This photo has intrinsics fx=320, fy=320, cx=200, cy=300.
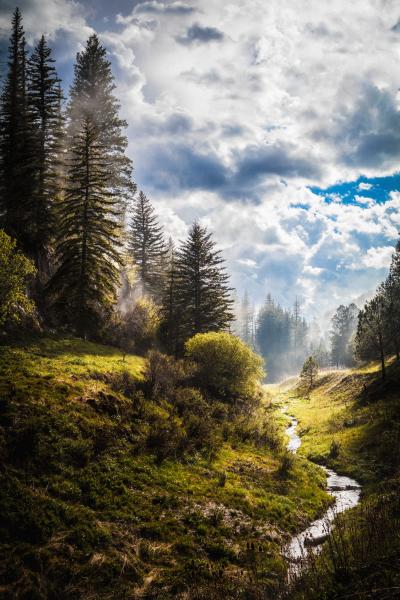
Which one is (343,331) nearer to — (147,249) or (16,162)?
(147,249)

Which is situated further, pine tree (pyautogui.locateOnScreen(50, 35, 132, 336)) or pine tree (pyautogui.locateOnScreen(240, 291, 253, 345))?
pine tree (pyautogui.locateOnScreen(240, 291, 253, 345))

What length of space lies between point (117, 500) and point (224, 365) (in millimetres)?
16757

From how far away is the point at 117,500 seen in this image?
9.80 m

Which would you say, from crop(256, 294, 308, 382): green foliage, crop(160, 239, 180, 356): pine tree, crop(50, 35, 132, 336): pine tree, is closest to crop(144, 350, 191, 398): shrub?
crop(50, 35, 132, 336): pine tree

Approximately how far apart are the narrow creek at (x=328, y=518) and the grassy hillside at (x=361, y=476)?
1.72ft

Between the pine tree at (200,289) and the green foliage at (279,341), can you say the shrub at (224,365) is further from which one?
the green foliage at (279,341)

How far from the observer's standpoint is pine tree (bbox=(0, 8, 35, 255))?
24.8 metres

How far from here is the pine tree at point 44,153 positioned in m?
25.4

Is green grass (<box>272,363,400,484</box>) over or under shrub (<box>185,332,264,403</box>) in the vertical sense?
under

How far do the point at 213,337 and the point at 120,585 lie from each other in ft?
65.8

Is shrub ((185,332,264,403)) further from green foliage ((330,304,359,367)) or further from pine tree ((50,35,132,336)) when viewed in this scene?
green foliage ((330,304,359,367))

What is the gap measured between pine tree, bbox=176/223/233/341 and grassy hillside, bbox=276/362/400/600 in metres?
14.5

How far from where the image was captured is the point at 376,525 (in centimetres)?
779

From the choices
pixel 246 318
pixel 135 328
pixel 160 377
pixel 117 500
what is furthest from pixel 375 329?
pixel 246 318
